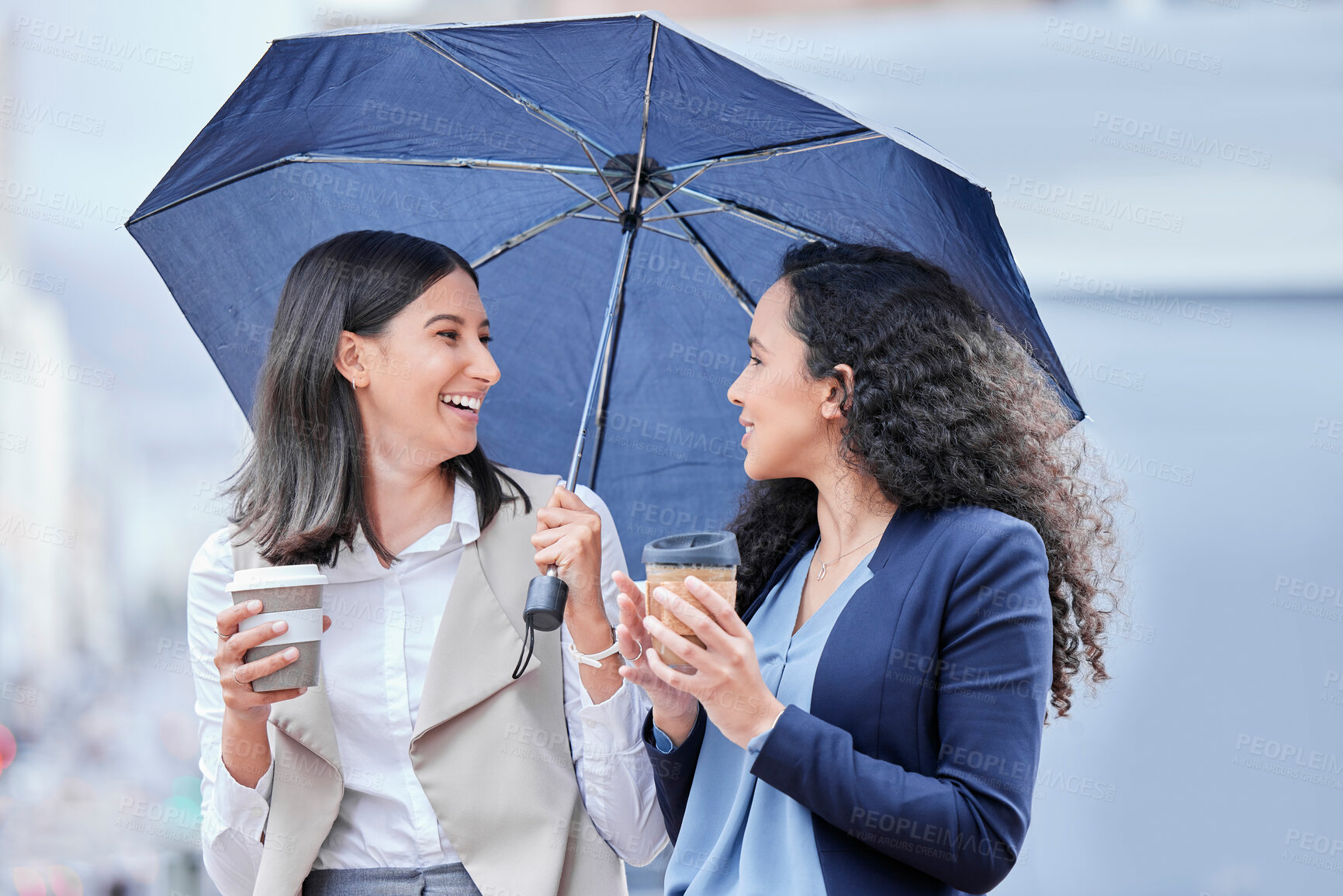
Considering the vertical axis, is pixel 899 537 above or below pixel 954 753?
above

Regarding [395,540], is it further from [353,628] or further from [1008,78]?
[1008,78]

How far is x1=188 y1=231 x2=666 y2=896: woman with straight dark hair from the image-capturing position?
1.96 meters

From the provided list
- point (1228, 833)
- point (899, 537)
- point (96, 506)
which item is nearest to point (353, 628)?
point (899, 537)

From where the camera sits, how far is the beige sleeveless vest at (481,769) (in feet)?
6.39

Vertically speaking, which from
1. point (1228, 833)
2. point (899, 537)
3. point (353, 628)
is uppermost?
point (899, 537)

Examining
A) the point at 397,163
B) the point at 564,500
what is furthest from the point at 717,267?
the point at 564,500

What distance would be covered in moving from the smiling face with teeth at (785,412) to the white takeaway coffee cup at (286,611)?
0.80 meters

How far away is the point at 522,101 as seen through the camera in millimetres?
2188

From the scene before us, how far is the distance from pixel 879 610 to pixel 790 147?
96 cm

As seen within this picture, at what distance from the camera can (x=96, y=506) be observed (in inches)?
464

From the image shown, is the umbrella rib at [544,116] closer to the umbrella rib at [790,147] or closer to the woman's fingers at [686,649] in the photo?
the umbrella rib at [790,147]

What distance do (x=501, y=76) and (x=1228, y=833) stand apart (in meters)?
4.24

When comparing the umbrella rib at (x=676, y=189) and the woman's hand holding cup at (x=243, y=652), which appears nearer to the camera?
the woman's hand holding cup at (x=243, y=652)

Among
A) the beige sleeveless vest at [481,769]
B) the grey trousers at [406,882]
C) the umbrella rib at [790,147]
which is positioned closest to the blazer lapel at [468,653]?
the beige sleeveless vest at [481,769]
